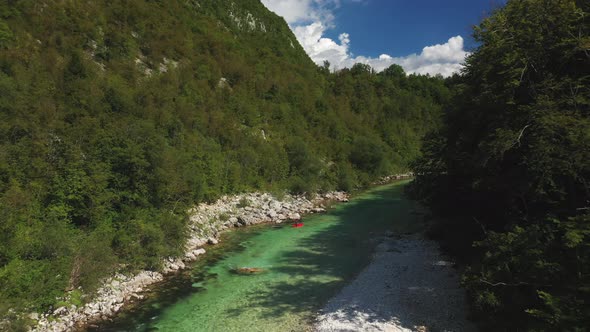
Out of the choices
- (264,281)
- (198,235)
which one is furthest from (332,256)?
(198,235)

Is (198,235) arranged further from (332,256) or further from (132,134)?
(332,256)

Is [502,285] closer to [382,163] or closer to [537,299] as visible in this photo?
[537,299]

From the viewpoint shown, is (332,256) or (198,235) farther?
(198,235)

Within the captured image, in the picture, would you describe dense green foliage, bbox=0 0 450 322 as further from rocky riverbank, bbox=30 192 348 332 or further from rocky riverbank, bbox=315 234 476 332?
rocky riverbank, bbox=315 234 476 332

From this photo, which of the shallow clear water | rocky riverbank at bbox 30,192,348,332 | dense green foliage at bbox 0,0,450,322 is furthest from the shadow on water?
dense green foliage at bbox 0,0,450,322

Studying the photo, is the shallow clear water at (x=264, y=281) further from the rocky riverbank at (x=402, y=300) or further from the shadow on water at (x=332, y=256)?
the rocky riverbank at (x=402, y=300)

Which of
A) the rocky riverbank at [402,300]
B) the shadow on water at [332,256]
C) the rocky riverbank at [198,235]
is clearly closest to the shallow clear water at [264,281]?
the shadow on water at [332,256]
